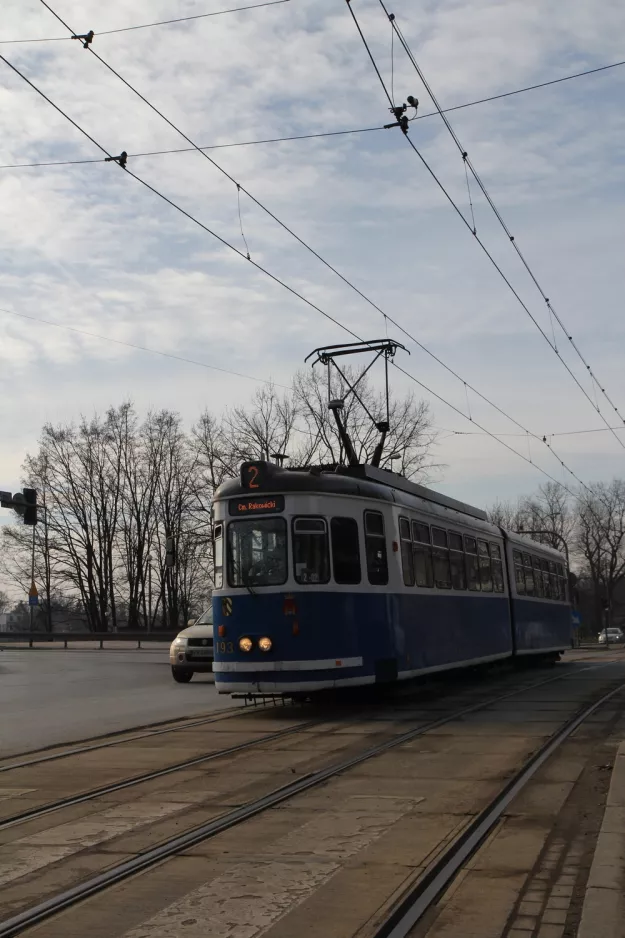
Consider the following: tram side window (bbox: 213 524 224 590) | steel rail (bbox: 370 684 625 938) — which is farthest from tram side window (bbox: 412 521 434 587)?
steel rail (bbox: 370 684 625 938)

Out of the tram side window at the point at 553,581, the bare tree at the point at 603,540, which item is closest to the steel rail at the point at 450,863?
the tram side window at the point at 553,581

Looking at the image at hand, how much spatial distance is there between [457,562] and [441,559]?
1.05 meters

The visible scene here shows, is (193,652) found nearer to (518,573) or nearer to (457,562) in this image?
(457,562)

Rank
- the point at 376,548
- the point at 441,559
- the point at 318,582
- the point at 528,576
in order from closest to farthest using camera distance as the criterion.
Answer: the point at 318,582 < the point at 376,548 < the point at 441,559 < the point at 528,576

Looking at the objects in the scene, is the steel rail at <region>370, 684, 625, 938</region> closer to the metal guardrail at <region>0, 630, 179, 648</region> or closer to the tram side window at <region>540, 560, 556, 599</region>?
the tram side window at <region>540, 560, 556, 599</region>

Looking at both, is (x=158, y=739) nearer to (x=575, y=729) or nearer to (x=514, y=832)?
(x=575, y=729)

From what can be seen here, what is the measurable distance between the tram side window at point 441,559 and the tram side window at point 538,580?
7.85 meters

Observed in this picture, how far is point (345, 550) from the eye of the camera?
13664 mm

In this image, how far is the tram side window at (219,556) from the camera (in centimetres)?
1377

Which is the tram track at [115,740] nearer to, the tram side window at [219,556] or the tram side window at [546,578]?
the tram side window at [219,556]

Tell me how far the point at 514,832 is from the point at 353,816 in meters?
1.10

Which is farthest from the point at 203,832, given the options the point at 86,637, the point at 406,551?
the point at 86,637

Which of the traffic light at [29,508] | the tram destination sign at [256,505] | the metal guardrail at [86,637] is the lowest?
the metal guardrail at [86,637]

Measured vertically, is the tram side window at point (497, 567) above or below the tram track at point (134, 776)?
above
